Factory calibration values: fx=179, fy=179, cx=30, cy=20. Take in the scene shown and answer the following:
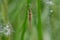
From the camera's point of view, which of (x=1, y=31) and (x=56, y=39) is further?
(x=56, y=39)

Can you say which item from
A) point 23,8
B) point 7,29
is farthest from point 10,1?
point 7,29

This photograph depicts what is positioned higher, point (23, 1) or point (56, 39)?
point (23, 1)

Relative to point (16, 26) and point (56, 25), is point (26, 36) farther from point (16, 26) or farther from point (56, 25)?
point (56, 25)

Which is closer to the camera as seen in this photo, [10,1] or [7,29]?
[7,29]

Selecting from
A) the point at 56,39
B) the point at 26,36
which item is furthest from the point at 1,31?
the point at 56,39

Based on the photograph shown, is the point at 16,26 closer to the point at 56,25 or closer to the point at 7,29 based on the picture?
the point at 7,29

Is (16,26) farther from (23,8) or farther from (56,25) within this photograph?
(56,25)

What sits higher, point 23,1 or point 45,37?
point 23,1
